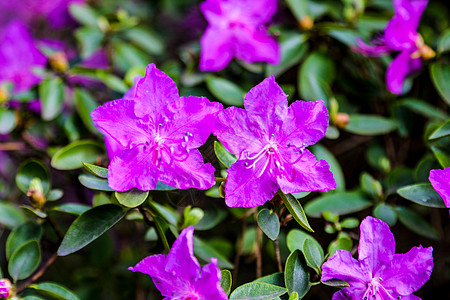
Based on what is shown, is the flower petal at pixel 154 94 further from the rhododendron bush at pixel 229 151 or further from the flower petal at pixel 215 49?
the flower petal at pixel 215 49

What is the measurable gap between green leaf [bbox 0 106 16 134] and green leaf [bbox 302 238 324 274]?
2.96 feet

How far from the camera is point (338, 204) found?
1234 mm

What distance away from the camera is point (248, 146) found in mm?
973

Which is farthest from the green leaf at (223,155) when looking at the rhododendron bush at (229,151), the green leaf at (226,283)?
the green leaf at (226,283)

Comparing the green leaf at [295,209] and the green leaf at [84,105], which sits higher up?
the green leaf at [295,209]

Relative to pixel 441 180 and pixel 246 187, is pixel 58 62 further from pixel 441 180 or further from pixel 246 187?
pixel 441 180

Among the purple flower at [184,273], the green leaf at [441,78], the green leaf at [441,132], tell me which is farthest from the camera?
the green leaf at [441,78]

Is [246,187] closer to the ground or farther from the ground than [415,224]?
farther from the ground

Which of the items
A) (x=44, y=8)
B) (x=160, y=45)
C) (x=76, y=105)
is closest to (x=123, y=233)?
(x=76, y=105)

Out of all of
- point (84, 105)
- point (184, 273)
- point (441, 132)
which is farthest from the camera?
point (84, 105)

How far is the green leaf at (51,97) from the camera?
4.58 feet

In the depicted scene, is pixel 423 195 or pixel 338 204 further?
pixel 338 204

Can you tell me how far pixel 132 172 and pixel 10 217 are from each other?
0.52 meters

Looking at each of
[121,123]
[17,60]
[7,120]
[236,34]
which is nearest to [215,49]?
[236,34]
